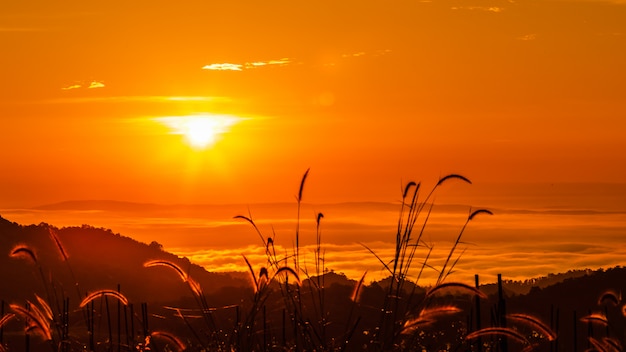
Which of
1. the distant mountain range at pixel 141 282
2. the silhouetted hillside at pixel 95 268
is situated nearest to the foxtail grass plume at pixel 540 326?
the distant mountain range at pixel 141 282

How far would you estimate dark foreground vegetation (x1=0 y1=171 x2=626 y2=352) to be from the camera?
703 centimetres

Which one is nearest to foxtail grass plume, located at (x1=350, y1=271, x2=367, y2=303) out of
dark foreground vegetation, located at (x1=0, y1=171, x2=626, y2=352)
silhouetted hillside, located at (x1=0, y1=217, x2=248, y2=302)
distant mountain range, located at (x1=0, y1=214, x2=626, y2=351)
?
dark foreground vegetation, located at (x1=0, y1=171, x2=626, y2=352)

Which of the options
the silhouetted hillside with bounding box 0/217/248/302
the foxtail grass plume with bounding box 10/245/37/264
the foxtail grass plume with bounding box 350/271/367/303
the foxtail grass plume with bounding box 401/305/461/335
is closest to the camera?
the foxtail grass plume with bounding box 401/305/461/335

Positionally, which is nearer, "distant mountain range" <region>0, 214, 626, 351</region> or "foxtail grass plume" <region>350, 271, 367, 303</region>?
"foxtail grass plume" <region>350, 271, 367, 303</region>

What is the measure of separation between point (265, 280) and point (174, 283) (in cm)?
4109

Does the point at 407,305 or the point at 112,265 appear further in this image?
the point at 112,265

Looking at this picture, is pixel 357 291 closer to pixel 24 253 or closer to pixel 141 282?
pixel 24 253

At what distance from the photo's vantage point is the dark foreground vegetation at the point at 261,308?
23.1 feet

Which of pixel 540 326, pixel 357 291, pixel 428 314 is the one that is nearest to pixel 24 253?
pixel 357 291

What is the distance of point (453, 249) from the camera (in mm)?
7055

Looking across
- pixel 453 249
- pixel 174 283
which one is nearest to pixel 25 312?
pixel 453 249

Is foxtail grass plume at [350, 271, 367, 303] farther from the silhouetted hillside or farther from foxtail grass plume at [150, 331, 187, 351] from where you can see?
the silhouetted hillside

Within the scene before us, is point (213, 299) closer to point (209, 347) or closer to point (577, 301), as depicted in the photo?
point (577, 301)

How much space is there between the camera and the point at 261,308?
8.74 m
